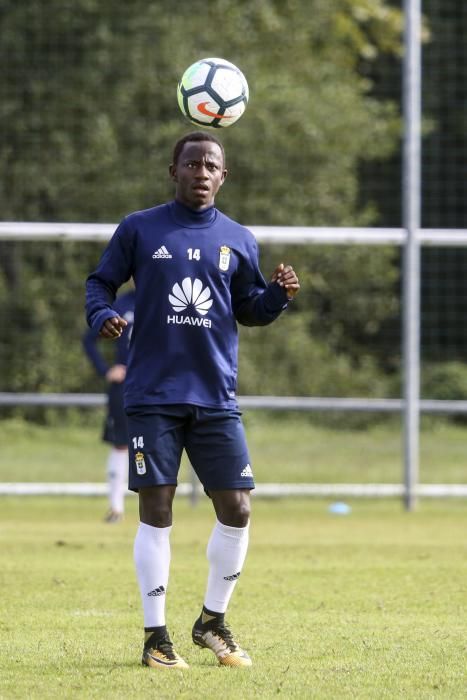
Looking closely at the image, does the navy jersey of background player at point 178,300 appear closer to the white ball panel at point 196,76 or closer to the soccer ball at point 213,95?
the soccer ball at point 213,95

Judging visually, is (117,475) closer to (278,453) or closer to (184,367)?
(278,453)

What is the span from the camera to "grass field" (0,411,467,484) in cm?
1576

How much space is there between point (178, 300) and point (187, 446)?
56cm

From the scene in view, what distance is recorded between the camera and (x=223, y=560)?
562 cm

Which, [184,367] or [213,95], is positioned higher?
[213,95]

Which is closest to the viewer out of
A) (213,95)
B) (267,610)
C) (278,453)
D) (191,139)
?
(191,139)

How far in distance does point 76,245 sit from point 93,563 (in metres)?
8.79

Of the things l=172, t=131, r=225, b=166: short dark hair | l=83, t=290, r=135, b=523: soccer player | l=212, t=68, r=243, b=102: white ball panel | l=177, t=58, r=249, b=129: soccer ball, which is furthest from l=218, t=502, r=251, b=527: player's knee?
l=83, t=290, r=135, b=523: soccer player

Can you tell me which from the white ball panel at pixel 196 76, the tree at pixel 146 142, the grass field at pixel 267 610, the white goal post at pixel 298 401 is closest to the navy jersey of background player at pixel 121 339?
the white goal post at pixel 298 401

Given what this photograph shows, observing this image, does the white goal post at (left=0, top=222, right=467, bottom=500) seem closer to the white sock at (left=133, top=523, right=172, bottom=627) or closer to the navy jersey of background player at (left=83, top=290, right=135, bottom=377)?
the navy jersey of background player at (left=83, top=290, right=135, bottom=377)

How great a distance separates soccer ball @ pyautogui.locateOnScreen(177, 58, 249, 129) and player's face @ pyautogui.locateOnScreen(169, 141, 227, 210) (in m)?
0.96

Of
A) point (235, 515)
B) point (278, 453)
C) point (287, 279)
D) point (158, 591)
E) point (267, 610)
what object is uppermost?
point (287, 279)

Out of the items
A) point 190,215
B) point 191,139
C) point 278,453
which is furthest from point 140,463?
point 278,453

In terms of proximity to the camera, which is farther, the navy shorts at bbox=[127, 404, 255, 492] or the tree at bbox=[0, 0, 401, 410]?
the tree at bbox=[0, 0, 401, 410]
